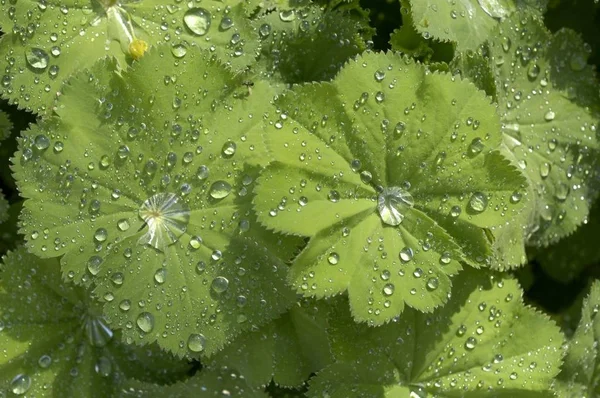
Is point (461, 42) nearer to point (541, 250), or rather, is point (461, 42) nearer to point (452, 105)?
point (452, 105)

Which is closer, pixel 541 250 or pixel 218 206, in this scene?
pixel 218 206

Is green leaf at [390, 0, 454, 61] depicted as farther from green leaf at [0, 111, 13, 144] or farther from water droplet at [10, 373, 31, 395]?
water droplet at [10, 373, 31, 395]

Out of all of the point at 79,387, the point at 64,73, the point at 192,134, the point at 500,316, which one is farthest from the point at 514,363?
the point at 64,73

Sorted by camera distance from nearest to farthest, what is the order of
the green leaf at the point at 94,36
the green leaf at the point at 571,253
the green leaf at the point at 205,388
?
1. the green leaf at the point at 94,36
2. the green leaf at the point at 205,388
3. the green leaf at the point at 571,253

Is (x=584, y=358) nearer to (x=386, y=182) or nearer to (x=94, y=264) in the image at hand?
(x=386, y=182)

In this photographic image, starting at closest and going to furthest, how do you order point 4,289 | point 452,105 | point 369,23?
point 452,105 < point 4,289 < point 369,23

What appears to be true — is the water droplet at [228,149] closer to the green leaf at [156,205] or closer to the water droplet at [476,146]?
the green leaf at [156,205]

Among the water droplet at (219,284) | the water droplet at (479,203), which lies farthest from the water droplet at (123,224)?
the water droplet at (479,203)
